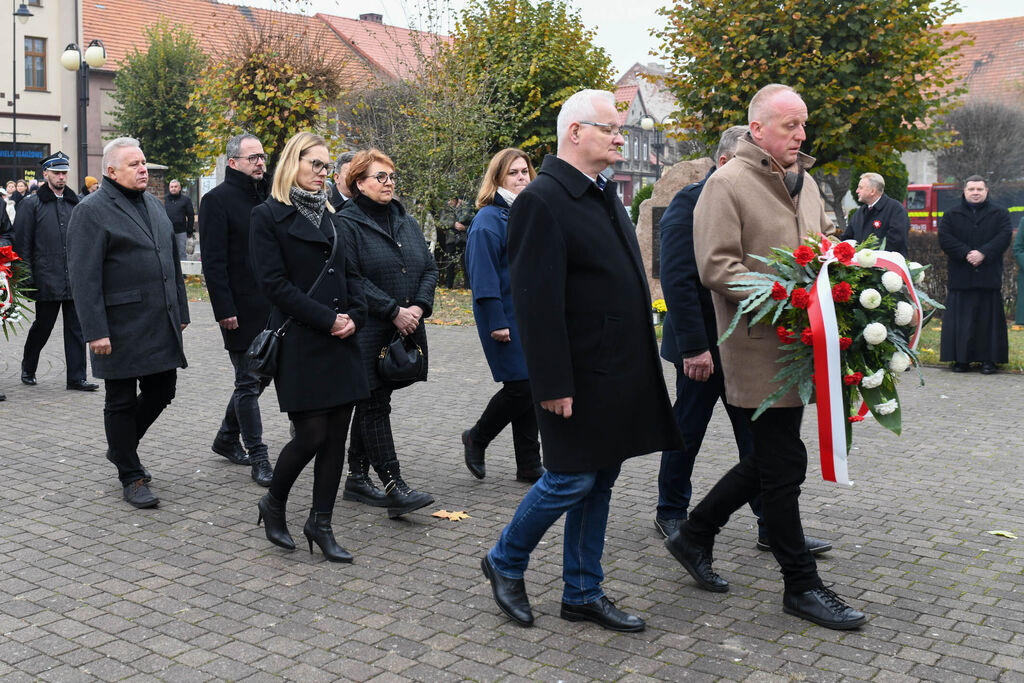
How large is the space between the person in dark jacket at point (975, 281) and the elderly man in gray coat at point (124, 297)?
866 centimetres

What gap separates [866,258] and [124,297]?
404 cm

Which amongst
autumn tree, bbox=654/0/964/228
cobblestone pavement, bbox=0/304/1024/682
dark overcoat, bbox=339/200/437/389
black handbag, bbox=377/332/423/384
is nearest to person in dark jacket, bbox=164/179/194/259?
autumn tree, bbox=654/0/964/228

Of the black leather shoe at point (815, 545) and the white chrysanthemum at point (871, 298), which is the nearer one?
the white chrysanthemum at point (871, 298)

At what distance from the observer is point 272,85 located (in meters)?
19.7

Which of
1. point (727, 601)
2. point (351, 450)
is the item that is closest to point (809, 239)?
point (727, 601)

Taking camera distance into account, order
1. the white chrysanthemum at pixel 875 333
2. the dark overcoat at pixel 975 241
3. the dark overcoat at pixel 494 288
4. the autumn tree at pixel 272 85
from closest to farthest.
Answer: the white chrysanthemum at pixel 875 333
the dark overcoat at pixel 494 288
the dark overcoat at pixel 975 241
the autumn tree at pixel 272 85

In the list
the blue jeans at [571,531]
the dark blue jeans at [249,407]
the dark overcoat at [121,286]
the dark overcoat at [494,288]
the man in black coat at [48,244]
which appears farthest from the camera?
the man in black coat at [48,244]

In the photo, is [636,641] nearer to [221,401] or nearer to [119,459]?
[119,459]

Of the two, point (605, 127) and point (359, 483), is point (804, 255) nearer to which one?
point (605, 127)

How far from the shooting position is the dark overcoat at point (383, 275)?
590cm

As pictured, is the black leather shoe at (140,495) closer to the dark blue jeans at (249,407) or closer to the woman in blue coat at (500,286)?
the dark blue jeans at (249,407)

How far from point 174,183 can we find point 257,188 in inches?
610

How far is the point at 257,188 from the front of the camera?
22.4ft

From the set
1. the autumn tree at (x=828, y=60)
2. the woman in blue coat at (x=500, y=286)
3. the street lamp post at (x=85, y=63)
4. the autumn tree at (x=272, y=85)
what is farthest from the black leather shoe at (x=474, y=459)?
the street lamp post at (x=85, y=63)
